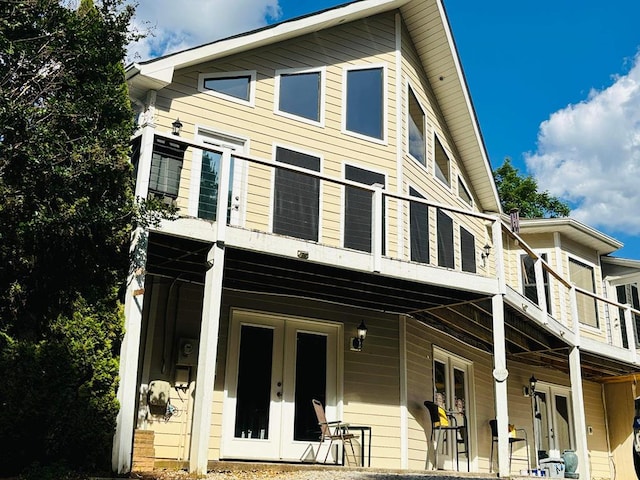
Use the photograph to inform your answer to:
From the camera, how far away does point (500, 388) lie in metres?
9.69

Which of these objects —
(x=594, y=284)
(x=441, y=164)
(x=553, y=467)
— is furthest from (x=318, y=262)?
(x=594, y=284)

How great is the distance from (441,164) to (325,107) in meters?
3.73

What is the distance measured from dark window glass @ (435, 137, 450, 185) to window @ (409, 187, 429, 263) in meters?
3.71

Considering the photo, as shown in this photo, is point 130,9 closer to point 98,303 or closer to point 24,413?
point 98,303

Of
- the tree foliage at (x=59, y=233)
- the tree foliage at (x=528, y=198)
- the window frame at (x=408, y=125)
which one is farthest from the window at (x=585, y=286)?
the tree foliage at (x=59, y=233)

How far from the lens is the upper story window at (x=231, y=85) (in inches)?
435

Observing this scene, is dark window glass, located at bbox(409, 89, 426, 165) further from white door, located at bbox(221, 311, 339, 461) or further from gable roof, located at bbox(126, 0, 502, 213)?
white door, located at bbox(221, 311, 339, 461)

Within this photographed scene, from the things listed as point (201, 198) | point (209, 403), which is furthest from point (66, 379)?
point (201, 198)

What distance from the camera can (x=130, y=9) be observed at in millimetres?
7828

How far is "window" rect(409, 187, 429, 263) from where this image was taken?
35.4ft

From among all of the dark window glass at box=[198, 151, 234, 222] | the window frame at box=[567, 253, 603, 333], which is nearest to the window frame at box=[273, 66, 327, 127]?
the dark window glass at box=[198, 151, 234, 222]

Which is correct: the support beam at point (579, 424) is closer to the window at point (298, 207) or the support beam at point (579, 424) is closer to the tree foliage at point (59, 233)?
the window at point (298, 207)

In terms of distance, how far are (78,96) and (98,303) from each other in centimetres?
234

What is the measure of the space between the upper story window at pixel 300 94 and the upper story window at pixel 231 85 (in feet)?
1.65
